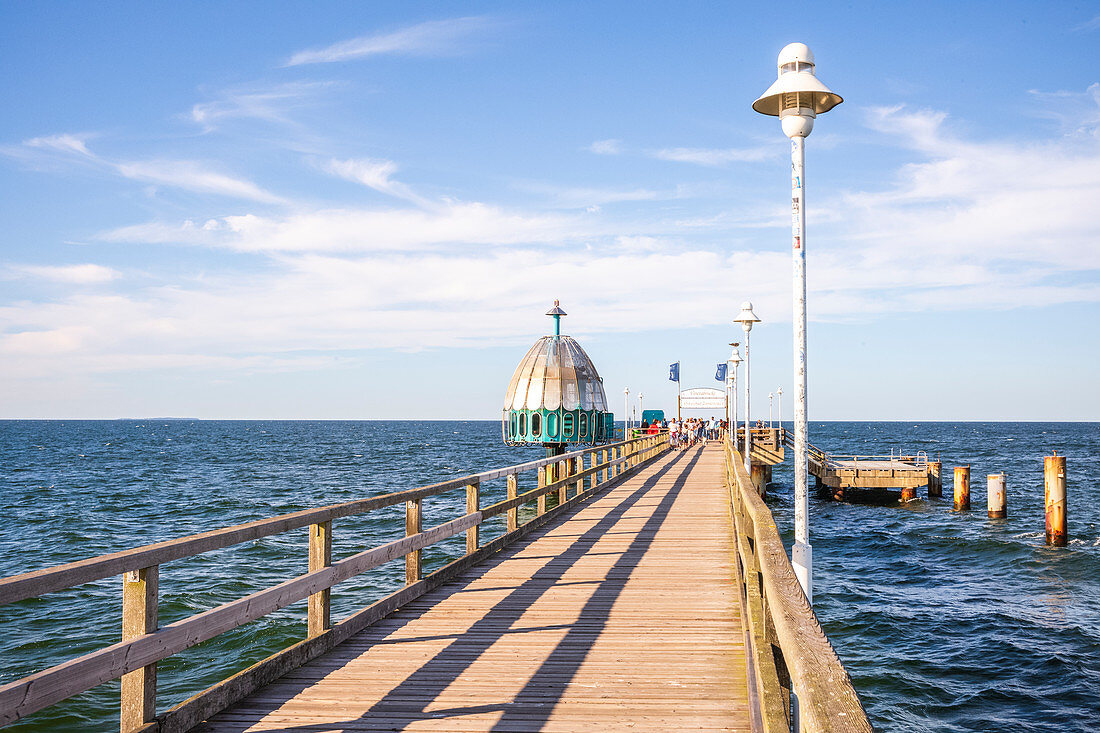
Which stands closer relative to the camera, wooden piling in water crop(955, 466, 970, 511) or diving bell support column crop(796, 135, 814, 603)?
diving bell support column crop(796, 135, 814, 603)

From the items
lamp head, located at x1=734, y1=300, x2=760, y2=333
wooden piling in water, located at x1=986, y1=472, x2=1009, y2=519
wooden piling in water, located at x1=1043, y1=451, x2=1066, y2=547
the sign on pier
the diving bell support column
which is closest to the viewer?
the diving bell support column

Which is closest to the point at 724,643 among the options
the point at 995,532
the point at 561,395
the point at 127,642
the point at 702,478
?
the point at 127,642

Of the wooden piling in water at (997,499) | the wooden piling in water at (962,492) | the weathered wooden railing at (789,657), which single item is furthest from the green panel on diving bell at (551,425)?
the weathered wooden railing at (789,657)

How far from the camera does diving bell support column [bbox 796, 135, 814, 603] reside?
7863mm

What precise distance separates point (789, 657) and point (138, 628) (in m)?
3.27

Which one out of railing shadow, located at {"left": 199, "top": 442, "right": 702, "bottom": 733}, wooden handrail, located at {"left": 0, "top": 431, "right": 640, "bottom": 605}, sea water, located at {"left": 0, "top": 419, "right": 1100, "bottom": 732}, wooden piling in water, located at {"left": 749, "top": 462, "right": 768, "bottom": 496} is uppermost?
wooden handrail, located at {"left": 0, "top": 431, "right": 640, "bottom": 605}

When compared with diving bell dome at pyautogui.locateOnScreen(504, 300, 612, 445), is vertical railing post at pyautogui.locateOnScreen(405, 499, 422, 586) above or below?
below

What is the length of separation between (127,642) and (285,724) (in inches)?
45.1

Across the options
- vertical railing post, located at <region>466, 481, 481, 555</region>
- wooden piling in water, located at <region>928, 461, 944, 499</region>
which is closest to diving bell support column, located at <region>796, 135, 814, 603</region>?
vertical railing post, located at <region>466, 481, 481, 555</region>

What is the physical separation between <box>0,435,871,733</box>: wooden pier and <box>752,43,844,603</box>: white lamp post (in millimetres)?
599

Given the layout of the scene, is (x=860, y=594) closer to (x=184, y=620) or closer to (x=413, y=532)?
(x=413, y=532)

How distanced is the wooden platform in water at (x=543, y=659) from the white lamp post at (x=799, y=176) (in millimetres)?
967

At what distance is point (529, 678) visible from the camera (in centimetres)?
579

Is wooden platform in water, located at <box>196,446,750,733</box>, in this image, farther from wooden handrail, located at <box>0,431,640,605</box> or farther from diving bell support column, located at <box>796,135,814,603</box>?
wooden handrail, located at <box>0,431,640,605</box>
